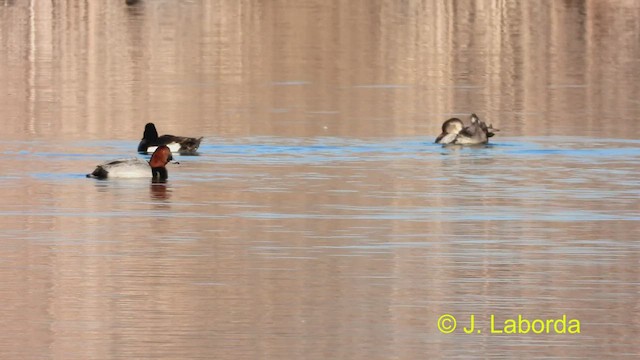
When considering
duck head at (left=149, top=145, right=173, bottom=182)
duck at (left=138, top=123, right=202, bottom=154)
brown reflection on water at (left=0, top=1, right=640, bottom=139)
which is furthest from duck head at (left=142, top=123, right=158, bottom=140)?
duck head at (left=149, top=145, right=173, bottom=182)

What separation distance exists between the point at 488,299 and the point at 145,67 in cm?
2708

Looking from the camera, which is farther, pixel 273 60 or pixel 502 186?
pixel 273 60

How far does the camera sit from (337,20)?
6362 centimetres

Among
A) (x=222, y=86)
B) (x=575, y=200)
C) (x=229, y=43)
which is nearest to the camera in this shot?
(x=575, y=200)

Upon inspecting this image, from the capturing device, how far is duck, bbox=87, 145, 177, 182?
76.0 ft

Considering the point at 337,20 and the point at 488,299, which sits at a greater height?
the point at 337,20

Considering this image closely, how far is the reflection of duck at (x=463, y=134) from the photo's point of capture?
88.2 feet

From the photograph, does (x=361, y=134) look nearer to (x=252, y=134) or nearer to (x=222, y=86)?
(x=252, y=134)

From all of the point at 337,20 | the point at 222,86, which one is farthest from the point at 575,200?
the point at 337,20

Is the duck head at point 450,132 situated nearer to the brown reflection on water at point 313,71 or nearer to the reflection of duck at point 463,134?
the reflection of duck at point 463,134

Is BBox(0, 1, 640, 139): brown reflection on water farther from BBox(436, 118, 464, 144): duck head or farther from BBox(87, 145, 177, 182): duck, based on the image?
BBox(87, 145, 177, 182): duck
